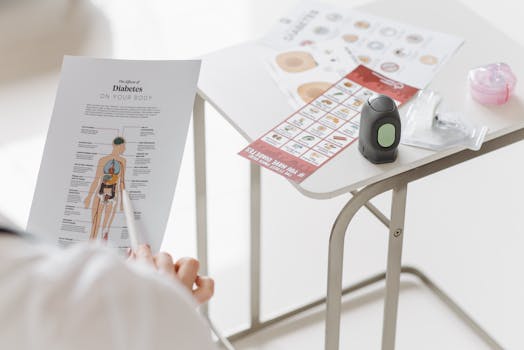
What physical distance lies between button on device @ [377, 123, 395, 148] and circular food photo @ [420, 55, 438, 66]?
1.19 feet

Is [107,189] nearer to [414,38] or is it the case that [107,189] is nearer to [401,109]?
[401,109]

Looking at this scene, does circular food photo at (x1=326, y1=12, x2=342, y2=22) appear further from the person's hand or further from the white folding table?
the person's hand

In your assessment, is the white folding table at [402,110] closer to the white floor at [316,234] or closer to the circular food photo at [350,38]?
the circular food photo at [350,38]

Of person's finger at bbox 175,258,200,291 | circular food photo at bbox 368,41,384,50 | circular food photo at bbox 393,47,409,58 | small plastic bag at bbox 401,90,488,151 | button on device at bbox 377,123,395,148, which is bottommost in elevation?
person's finger at bbox 175,258,200,291

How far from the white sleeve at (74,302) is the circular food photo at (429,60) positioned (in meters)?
1.25

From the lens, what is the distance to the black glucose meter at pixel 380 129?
1.73 m

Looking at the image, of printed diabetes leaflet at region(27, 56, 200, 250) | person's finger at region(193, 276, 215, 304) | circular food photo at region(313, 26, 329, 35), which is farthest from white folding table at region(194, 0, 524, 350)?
person's finger at region(193, 276, 215, 304)

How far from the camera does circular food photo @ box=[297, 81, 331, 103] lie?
6.45ft

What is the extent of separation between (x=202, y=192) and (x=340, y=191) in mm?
653

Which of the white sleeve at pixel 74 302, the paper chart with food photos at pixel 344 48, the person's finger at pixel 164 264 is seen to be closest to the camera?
the white sleeve at pixel 74 302

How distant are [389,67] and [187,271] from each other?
84cm

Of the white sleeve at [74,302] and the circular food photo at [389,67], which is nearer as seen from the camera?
the white sleeve at [74,302]

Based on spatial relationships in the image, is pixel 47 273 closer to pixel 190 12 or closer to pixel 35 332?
pixel 35 332

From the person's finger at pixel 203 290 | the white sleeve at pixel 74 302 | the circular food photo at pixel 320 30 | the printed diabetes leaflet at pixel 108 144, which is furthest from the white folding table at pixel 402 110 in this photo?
the white sleeve at pixel 74 302
